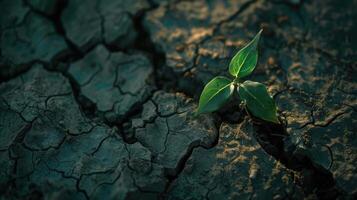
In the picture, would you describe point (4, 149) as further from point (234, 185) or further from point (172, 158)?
point (234, 185)

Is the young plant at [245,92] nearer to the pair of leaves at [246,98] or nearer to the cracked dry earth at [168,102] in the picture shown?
the pair of leaves at [246,98]

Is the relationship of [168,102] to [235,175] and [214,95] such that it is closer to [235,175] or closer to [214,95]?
[214,95]

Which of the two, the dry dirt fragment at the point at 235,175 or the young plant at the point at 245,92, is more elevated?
the young plant at the point at 245,92

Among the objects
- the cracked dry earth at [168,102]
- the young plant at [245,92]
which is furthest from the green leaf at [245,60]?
the cracked dry earth at [168,102]

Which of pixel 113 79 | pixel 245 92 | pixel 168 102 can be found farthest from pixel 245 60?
pixel 113 79

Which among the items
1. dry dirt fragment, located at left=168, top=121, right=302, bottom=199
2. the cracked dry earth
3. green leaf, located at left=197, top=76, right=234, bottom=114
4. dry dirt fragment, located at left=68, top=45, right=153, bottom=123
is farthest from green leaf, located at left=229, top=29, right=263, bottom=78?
dry dirt fragment, located at left=68, top=45, right=153, bottom=123

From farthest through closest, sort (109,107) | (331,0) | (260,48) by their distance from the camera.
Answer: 1. (331,0)
2. (260,48)
3. (109,107)

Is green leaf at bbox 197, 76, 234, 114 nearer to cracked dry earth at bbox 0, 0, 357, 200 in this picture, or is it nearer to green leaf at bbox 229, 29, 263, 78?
green leaf at bbox 229, 29, 263, 78

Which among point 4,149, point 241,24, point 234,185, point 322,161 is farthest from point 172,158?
point 241,24
